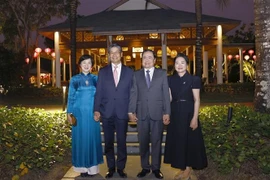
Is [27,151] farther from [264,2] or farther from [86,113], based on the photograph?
[264,2]

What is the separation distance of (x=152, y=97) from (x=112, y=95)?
58 cm

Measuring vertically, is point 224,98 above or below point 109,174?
above

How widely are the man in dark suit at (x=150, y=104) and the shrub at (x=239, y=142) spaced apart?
88cm

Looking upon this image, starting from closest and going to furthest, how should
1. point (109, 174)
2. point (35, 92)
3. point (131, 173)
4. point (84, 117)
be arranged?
1. point (84, 117)
2. point (109, 174)
3. point (131, 173)
4. point (35, 92)

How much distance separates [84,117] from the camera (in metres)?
5.49

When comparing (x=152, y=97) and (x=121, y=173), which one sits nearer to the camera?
(x=152, y=97)

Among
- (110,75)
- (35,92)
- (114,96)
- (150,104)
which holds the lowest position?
(35,92)

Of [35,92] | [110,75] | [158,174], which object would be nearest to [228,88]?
[35,92]

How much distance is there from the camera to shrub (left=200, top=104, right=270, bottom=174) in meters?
5.26

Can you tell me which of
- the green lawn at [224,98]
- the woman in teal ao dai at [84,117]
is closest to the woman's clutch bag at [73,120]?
the woman in teal ao dai at [84,117]

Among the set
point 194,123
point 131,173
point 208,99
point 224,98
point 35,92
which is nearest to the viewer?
point 194,123

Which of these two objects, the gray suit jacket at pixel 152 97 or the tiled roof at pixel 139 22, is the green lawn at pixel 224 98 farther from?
the gray suit jacket at pixel 152 97

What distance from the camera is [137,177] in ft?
18.6

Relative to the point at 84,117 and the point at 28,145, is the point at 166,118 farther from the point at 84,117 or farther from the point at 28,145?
the point at 28,145
